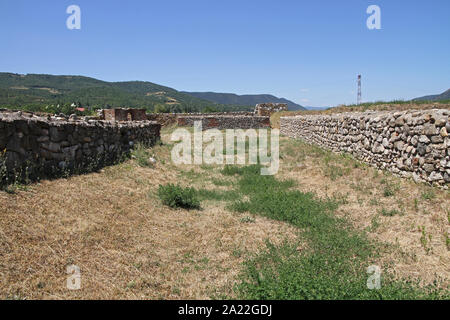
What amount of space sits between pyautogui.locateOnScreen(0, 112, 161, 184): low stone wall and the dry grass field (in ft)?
1.34

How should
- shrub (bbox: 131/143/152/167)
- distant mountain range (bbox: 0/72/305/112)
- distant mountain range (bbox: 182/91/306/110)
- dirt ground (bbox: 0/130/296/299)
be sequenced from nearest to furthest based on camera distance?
dirt ground (bbox: 0/130/296/299)
shrub (bbox: 131/143/152/167)
distant mountain range (bbox: 0/72/305/112)
distant mountain range (bbox: 182/91/306/110)

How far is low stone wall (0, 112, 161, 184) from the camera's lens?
5234 millimetres

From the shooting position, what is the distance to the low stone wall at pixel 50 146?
206 inches

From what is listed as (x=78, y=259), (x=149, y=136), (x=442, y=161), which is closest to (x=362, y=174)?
(x=442, y=161)

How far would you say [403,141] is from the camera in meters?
6.92

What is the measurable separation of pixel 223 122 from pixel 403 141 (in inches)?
739

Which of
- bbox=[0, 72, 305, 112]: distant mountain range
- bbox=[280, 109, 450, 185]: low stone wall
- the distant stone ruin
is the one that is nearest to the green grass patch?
bbox=[280, 109, 450, 185]: low stone wall

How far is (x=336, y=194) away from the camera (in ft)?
23.5

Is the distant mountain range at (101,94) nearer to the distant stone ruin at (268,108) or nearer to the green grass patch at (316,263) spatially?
the distant stone ruin at (268,108)

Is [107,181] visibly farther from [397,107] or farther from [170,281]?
[397,107]

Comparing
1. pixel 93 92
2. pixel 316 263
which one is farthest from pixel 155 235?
pixel 93 92

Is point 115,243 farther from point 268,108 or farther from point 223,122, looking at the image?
point 268,108

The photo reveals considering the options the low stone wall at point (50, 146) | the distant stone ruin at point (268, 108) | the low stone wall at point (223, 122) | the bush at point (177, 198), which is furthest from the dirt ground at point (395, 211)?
the distant stone ruin at point (268, 108)

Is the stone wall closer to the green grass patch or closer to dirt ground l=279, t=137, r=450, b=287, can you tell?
dirt ground l=279, t=137, r=450, b=287
